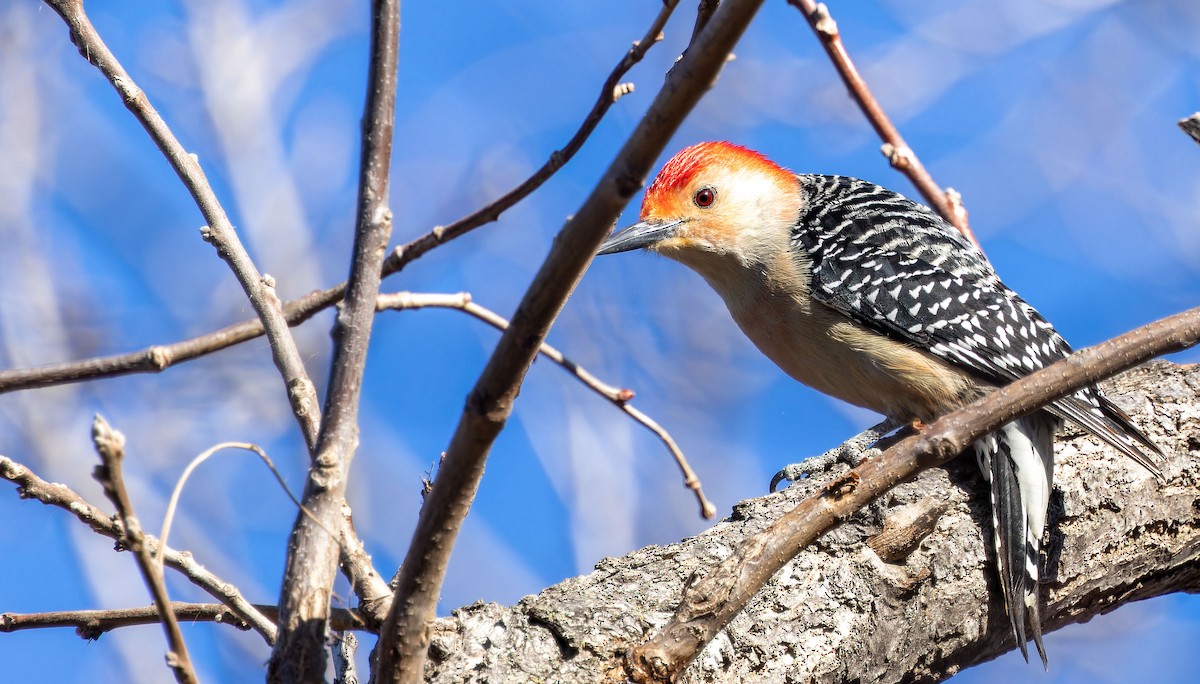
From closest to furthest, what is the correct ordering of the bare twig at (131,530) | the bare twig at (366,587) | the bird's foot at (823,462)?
the bare twig at (131,530), the bare twig at (366,587), the bird's foot at (823,462)

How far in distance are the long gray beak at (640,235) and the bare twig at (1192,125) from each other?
2750 mm

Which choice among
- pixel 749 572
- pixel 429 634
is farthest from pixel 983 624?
pixel 429 634

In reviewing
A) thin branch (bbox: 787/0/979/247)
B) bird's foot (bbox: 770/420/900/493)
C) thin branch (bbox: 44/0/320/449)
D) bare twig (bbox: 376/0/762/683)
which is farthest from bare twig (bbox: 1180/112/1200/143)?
thin branch (bbox: 44/0/320/449)

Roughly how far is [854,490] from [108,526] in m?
1.85

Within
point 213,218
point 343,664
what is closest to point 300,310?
point 213,218

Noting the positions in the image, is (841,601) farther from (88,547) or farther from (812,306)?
(88,547)

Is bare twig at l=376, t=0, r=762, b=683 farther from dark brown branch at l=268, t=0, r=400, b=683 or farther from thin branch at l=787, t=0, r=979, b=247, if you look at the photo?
thin branch at l=787, t=0, r=979, b=247

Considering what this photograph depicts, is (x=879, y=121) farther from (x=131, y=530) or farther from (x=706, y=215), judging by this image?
(x=131, y=530)

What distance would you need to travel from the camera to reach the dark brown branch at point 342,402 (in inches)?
82.8

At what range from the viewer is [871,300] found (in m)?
5.25

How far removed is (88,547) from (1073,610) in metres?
5.38

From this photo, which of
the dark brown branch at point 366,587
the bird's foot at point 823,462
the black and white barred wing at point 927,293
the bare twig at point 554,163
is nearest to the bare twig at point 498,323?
the bare twig at point 554,163

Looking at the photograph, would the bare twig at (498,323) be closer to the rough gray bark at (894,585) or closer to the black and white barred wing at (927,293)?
the rough gray bark at (894,585)

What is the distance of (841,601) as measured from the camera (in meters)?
3.51
